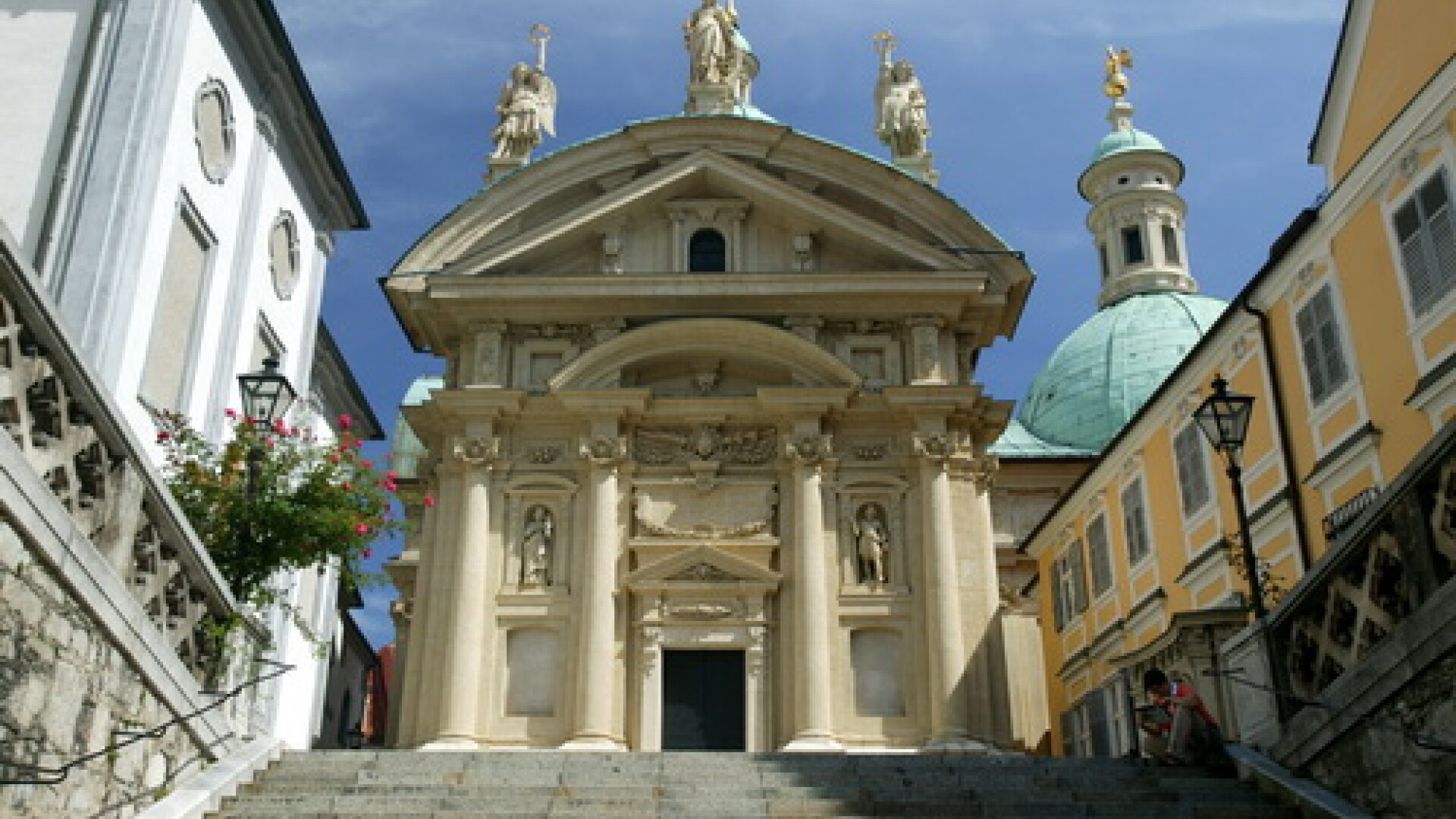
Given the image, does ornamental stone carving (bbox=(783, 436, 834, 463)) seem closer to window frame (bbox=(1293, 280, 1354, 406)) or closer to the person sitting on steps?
window frame (bbox=(1293, 280, 1354, 406))

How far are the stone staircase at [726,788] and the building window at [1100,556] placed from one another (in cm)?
1575

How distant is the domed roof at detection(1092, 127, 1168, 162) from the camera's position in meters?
54.5

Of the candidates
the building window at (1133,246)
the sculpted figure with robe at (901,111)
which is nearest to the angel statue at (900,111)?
the sculpted figure with robe at (901,111)

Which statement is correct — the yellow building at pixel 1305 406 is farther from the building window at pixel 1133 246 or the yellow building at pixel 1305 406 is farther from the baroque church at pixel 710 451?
the building window at pixel 1133 246

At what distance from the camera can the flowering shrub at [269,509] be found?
12.7 m

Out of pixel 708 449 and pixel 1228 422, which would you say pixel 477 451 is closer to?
pixel 708 449

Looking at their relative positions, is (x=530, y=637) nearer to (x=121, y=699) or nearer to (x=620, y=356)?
(x=620, y=356)

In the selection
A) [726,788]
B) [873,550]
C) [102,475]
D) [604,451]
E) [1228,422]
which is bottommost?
[726,788]

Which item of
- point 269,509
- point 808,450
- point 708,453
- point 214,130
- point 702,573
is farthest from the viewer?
point 708,453

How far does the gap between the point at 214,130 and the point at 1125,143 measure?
4263 centimetres

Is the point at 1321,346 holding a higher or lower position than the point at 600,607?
higher

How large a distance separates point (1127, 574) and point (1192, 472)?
3.90 m

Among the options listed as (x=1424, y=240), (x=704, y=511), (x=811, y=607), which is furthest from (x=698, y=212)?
(x=1424, y=240)

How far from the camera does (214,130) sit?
19625mm
